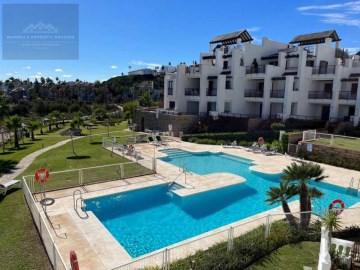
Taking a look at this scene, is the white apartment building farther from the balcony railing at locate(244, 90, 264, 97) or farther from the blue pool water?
the blue pool water

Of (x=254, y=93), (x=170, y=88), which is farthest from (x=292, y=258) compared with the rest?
(x=170, y=88)

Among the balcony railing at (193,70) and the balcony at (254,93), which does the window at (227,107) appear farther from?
the balcony railing at (193,70)

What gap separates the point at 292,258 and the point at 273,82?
3277 centimetres

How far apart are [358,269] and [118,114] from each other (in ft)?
211

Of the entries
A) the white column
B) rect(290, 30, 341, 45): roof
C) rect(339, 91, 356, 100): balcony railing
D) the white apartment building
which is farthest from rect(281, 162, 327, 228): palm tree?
rect(290, 30, 341, 45): roof

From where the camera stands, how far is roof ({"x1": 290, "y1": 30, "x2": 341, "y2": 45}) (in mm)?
39419

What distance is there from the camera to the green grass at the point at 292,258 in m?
7.89

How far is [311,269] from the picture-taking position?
7535mm

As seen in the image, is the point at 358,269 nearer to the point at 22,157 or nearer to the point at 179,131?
the point at 22,157

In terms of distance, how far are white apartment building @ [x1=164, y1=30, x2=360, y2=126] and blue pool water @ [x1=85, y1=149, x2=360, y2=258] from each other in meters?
20.9

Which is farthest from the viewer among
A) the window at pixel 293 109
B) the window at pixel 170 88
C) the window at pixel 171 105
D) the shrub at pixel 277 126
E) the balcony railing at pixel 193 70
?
the window at pixel 171 105

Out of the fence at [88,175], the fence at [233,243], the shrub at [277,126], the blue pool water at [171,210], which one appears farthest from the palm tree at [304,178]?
the shrub at [277,126]

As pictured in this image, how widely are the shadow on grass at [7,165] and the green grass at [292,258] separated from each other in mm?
17925

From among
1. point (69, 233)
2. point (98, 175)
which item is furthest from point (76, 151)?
point (69, 233)
